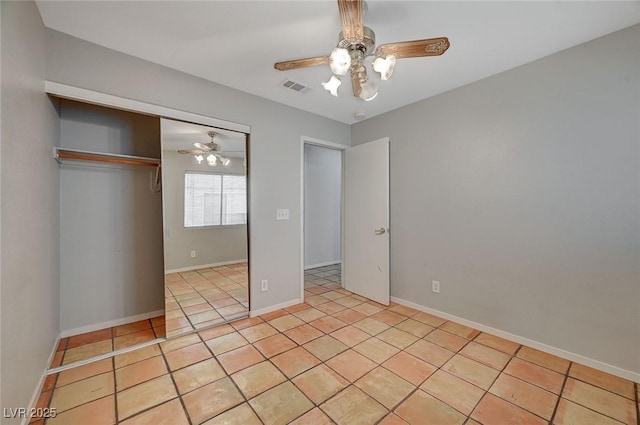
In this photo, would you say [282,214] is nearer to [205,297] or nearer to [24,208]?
[205,297]

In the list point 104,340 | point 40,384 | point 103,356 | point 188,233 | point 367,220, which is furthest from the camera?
point 367,220

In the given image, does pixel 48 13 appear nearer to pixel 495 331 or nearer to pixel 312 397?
pixel 312 397

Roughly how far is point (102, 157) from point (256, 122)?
1.51m

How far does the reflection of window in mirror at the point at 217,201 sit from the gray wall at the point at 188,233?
2.8 inches

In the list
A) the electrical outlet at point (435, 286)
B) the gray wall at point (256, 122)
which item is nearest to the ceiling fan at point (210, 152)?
the gray wall at point (256, 122)

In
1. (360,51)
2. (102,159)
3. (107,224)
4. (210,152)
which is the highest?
(360,51)

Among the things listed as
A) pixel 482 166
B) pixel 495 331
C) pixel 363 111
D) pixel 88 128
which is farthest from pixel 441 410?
pixel 88 128

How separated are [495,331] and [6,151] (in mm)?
3720

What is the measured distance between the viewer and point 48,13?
1.62 m

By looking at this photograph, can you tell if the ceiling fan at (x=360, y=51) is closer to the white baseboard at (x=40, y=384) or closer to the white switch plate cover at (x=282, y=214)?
the white switch plate cover at (x=282, y=214)

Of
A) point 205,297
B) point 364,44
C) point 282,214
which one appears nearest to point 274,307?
point 205,297

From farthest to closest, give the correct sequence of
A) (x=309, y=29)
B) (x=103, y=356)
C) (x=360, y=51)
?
(x=103, y=356), (x=309, y=29), (x=360, y=51)

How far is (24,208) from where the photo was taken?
1.41 metres

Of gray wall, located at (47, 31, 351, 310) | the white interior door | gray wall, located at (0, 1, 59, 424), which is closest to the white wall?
the white interior door
